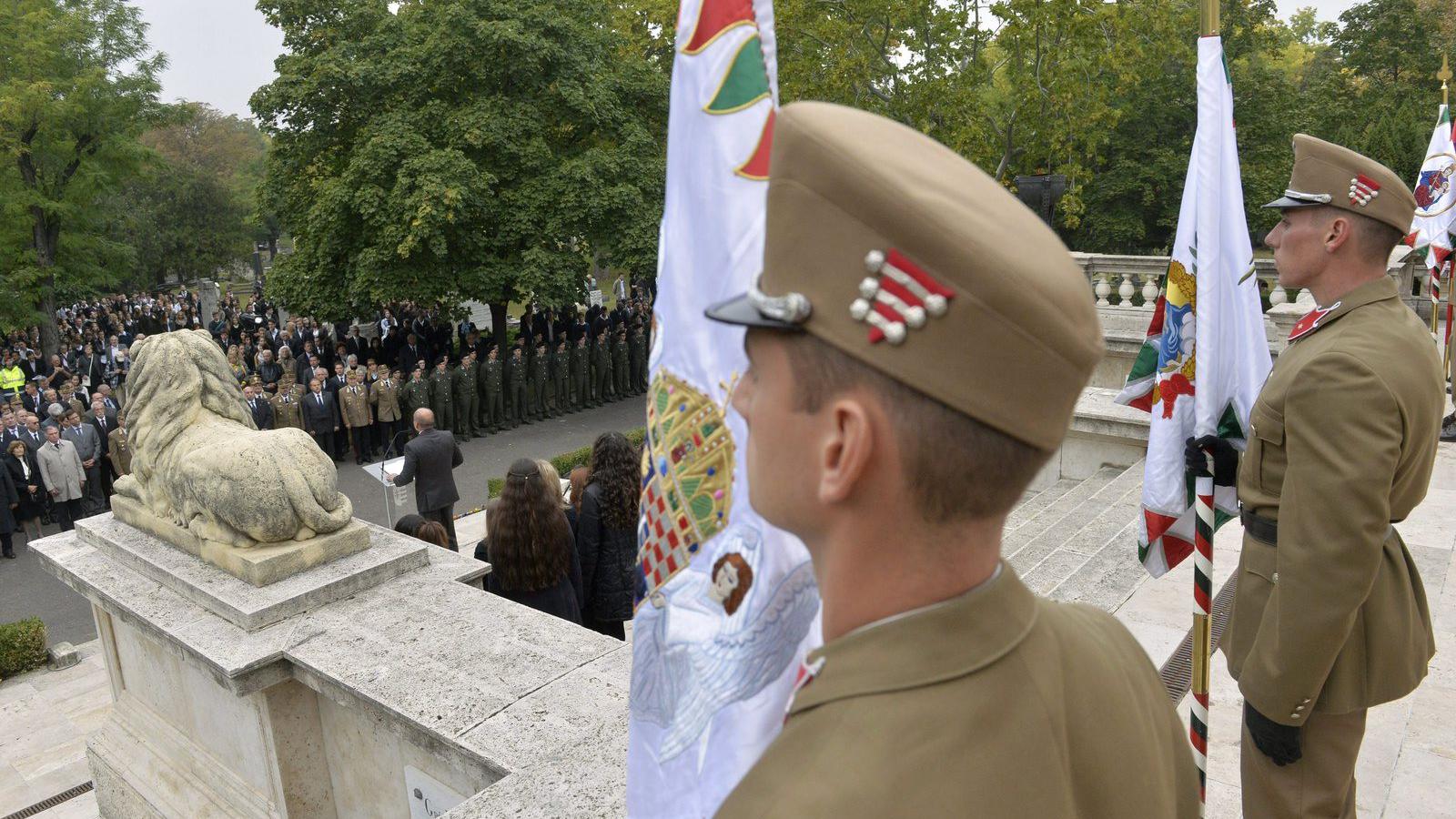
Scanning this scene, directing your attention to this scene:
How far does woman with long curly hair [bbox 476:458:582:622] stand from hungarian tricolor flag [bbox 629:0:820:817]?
3.50 m

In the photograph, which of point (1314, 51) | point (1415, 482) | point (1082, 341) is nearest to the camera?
point (1082, 341)

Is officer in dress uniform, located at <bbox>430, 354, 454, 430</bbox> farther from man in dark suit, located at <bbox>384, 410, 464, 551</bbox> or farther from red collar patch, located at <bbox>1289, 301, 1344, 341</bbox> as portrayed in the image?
red collar patch, located at <bbox>1289, 301, 1344, 341</bbox>

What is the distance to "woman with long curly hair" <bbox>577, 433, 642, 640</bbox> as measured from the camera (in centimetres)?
585

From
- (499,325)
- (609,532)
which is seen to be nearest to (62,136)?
(499,325)

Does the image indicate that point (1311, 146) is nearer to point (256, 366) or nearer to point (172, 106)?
point (256, 366)

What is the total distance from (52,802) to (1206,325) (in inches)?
326

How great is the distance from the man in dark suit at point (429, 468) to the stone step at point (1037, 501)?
5090mm

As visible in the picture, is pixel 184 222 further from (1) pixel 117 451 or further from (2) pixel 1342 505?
(2) pixel 1342 505

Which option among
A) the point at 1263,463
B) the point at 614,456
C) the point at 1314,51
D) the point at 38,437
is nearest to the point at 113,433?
the point at 38,437

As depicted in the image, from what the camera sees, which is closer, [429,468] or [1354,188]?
[1354,188]

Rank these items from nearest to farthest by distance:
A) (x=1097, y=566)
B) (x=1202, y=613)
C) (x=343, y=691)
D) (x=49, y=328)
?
(x=1202, y=613) → (x=343, y=691) → (x=1097, y=566) → (x=49, y=328)

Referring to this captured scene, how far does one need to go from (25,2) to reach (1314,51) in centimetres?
6342

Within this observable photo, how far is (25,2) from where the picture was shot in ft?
78.1

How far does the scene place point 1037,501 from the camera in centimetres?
895
